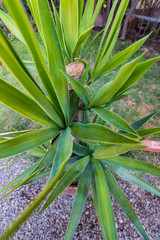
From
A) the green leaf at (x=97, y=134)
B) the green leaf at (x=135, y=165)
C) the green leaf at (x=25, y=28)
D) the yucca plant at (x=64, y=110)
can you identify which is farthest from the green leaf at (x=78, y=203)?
the green leaf at (x=25, y=28)

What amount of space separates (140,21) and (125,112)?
253 cm

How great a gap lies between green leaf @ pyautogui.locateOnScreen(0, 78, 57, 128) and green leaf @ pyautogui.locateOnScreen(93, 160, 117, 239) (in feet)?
1.06

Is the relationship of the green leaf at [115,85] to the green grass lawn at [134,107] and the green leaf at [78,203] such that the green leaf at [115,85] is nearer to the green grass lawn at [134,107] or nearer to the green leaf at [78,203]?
the green leaf at [78,203]

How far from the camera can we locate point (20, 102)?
45 centimetres

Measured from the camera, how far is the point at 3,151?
47cm

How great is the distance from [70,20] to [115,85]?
1.53 ft

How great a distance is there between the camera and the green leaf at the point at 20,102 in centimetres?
41

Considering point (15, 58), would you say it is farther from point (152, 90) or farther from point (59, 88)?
point (152, 90)

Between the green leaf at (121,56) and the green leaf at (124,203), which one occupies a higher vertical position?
the green leaf at (121,56)

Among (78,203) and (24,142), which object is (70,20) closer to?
(24,142)

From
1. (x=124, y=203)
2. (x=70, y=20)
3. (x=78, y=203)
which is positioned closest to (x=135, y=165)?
(x=124, y=203)

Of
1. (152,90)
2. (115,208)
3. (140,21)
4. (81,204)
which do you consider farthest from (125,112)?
(140,21)

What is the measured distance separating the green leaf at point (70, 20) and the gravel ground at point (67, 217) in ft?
3.35

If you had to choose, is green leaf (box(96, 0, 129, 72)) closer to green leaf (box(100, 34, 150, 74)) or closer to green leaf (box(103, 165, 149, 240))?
green leaf (box(100, 34, 150, 74))
